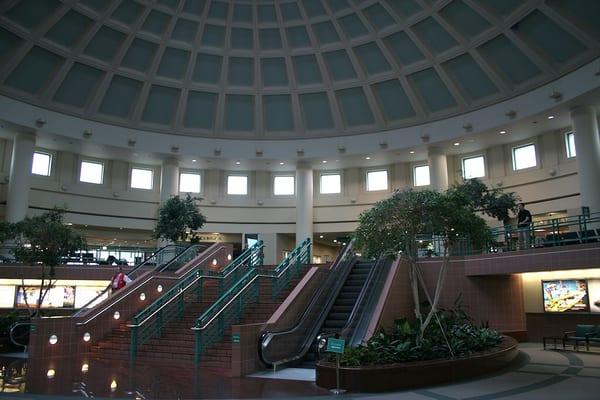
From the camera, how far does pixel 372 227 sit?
10773 mm

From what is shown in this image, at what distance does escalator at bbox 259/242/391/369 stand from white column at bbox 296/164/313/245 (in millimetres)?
10894

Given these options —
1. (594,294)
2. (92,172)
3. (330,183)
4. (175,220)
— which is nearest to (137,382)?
(175,220)

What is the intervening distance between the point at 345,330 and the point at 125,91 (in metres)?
18.5

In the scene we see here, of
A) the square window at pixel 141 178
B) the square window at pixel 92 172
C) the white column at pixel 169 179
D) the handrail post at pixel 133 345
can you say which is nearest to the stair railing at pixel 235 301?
the handrail post at pixel 133 345

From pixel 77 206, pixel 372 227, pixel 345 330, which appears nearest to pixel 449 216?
pixel 372 227

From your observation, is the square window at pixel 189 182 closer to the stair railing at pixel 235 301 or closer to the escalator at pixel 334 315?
the stair railing at pixel 235 301

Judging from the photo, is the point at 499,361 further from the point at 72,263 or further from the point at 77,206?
the point at 77,206

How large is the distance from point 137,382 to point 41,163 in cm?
1979

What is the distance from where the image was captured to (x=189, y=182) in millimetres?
29422

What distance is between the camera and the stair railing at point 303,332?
1119cm

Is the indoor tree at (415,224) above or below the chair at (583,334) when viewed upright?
above

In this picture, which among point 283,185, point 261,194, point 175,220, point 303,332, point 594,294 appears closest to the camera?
point 303,332

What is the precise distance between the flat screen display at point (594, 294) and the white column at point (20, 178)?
22226 millimetres

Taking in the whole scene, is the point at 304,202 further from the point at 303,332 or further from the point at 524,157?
the point at 303,332
